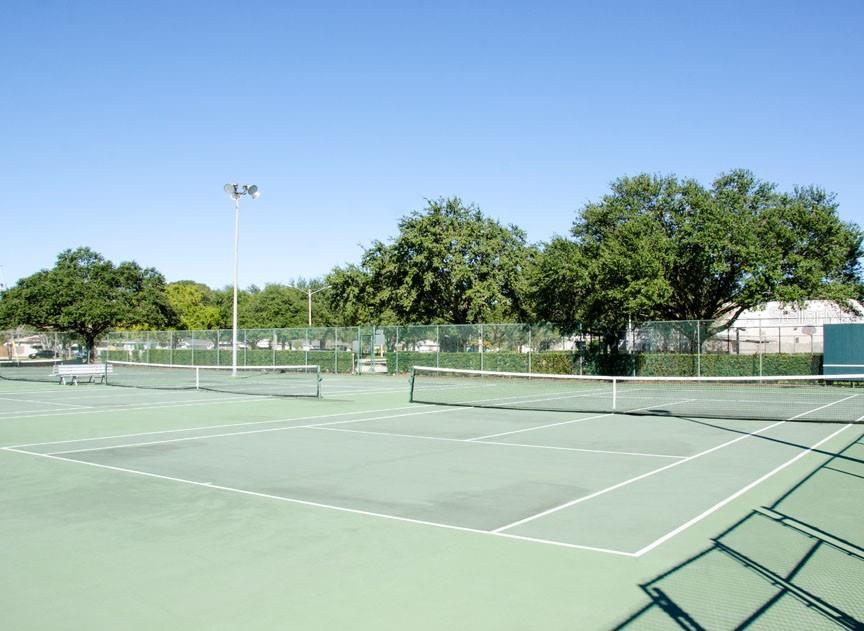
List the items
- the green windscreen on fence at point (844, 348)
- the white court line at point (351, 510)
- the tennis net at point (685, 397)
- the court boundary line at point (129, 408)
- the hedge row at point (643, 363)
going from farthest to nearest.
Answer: the hedge row at point (643, 363) → the green windscreen on fence at point (844, 348) → the tennis net at point (685, 397) → the court boundary line at point (129, 408) → the white court line at point (351, 510)

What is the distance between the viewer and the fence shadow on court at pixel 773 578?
519cm

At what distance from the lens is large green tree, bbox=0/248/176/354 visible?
197 feet

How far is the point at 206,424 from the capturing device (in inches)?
698

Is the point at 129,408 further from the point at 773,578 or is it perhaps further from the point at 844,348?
the point at 844,348

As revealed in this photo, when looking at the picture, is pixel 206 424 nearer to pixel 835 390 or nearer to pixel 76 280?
pixel 835 390

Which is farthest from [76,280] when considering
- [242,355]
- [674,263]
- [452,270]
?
[674,263]

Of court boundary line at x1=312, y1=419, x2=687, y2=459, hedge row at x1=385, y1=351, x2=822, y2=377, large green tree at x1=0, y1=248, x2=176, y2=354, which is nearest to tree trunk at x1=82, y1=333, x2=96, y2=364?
large green tree at x1=0, y1=248, x2=176, y2=354

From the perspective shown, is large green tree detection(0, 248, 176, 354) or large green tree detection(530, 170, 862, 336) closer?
large green tree detection(530, 170, 862, 336)

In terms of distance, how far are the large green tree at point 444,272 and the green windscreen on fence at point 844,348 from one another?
62.2 feet

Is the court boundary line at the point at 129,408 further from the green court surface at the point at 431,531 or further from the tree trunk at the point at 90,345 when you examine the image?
the tree trunk at the point at 90,345


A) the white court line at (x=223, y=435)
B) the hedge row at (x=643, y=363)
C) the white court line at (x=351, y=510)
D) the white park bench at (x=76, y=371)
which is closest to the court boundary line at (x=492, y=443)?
the white court line at (x=223, y=435)

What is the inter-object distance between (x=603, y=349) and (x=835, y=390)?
11.7 metres

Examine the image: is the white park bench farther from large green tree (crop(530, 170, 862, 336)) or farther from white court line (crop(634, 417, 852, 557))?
white court line (crop(634, 417, 852, 557))

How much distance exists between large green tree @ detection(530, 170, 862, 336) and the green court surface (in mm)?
19983
